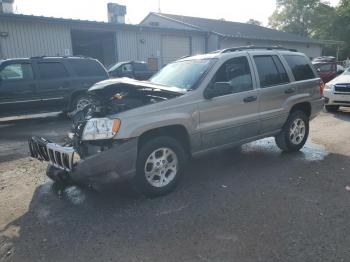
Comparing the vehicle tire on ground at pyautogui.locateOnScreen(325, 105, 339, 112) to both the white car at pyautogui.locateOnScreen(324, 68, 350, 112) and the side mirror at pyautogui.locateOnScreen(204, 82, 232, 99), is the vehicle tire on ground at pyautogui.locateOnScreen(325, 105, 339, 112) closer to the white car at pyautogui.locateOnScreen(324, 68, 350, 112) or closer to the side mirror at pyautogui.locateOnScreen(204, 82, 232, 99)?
the white car at pyautogui.locateOnScreen(324, 68, 350, 112)

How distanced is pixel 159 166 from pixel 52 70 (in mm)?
6891

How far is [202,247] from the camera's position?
320 cm

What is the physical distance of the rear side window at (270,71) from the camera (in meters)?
5.52

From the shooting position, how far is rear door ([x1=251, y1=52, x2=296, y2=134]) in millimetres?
5488

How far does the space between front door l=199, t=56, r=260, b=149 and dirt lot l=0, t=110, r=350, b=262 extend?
630 millimetres

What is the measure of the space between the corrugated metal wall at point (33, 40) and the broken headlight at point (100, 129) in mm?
13735

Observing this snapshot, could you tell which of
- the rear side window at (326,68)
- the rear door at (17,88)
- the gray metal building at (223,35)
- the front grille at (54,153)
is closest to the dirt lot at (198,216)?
the front grille at (54,153)

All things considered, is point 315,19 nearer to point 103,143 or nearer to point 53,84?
point 53,84

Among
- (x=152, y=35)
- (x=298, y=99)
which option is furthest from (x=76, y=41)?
(x=298, y=99)

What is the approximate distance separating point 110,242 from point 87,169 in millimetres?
901

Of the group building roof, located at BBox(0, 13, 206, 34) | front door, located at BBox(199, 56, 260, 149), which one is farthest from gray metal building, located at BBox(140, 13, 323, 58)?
front door, located at BBox(199, 56, 260, 149)

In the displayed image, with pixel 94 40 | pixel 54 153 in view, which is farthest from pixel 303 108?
pixel 94 40

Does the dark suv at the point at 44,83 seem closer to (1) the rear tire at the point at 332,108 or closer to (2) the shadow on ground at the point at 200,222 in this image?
(2) the shadow on ground at the point at 200,222

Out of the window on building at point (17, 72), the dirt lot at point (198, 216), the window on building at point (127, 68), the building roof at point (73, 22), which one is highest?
the building roof at point (73, 22)
